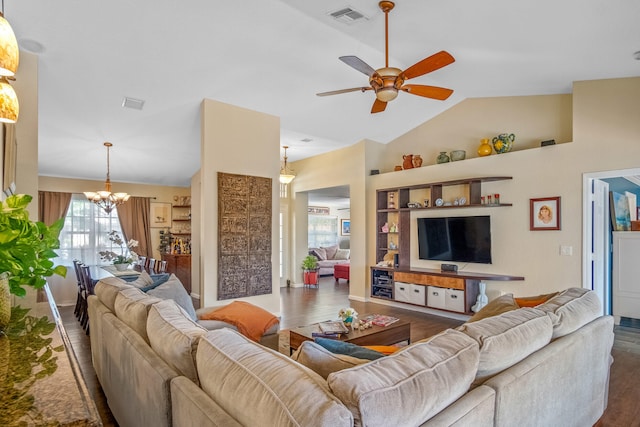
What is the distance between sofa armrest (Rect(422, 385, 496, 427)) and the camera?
1.21 meters

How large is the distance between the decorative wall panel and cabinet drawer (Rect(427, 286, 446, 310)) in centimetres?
251

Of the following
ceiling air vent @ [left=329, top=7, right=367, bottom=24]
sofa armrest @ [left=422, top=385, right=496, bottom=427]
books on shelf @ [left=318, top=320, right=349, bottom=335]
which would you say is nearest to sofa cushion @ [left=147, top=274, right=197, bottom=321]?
books on shelf @ [left=318, top=320, right=349, bottom=335]

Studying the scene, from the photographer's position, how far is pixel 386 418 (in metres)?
1.06

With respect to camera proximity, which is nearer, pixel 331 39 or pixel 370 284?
pixel 331 39

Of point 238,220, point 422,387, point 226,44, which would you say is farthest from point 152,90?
point 422,387

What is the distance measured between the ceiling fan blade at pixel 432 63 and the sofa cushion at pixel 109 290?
9.99 feet

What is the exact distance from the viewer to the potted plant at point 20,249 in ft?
3.56

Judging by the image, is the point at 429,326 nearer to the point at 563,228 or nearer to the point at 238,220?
the point at 563,228

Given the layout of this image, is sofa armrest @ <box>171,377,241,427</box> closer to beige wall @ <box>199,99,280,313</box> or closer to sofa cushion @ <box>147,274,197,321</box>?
sofa cushion @ <box>147,274,197,321</box>

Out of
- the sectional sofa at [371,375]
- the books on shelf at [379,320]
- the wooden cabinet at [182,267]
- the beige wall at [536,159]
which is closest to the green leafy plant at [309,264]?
the wooden cabinet at [182,267]

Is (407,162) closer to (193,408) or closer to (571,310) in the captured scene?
(571,310)

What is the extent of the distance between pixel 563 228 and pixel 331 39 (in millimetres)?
3822

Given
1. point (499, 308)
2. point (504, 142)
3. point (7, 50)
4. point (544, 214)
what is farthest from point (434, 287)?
point (7, 50)

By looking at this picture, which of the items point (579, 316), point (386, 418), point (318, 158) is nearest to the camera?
point (386, 418)
